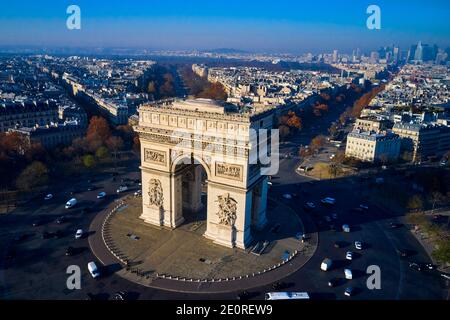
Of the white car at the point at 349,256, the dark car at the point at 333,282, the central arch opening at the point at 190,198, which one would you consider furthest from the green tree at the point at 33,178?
the white car at the point at 349,256

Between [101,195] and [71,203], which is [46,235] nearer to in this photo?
[71,203]

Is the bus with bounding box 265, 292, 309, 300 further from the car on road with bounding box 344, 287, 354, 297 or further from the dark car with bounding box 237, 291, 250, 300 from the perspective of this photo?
the car on road with bounding box 344, 287, 354, 297

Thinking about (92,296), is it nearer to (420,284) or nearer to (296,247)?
(296,247)

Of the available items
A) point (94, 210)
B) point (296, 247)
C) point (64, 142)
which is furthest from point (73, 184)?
point (296, 247)

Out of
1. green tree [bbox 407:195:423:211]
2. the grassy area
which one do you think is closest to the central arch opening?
the grassy area

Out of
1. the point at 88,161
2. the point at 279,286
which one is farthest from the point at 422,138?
the point at 88,161

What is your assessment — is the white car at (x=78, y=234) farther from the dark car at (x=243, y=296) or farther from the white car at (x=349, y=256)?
the white car at (x=349, y=256)
